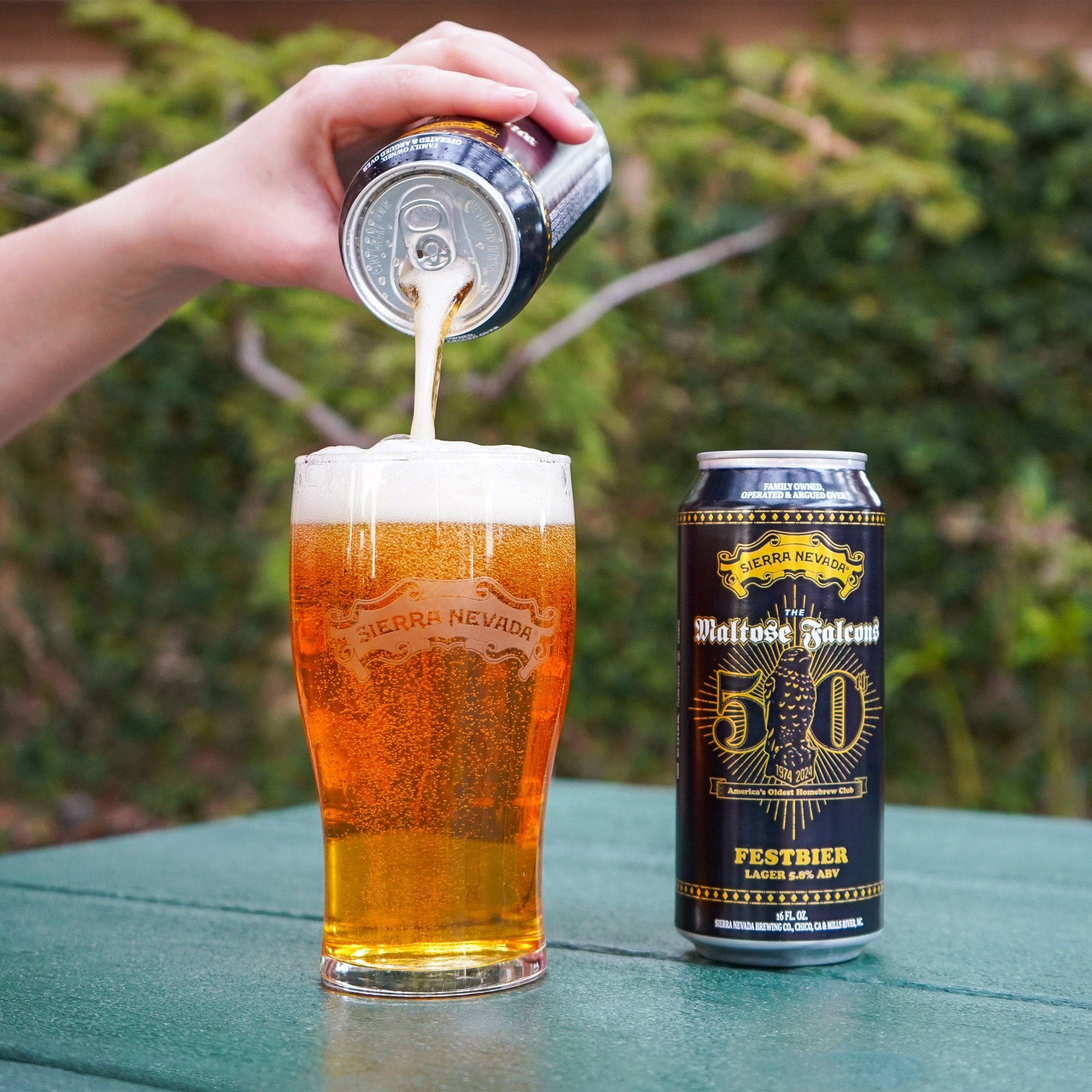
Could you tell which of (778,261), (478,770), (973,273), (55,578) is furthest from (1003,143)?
(478,770)

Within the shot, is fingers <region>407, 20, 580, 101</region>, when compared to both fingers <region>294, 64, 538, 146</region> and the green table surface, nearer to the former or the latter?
fingers <region>294, 64, 538, 146</region>

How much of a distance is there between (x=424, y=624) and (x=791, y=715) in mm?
285

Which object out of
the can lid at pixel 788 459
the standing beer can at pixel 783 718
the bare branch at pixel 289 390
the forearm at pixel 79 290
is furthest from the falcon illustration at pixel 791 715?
the bare branch at pixel 289 390

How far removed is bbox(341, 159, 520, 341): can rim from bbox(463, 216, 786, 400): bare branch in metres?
2.64

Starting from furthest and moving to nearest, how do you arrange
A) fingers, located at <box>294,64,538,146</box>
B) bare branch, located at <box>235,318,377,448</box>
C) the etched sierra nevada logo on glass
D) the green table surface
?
bare branch, located at <box>235,318,377,448</box> < fingers, located at <box>294,64,538,146</box> < the etched sierra nevada logo on glass < the green table surface

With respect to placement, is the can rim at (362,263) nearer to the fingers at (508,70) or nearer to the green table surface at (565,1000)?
the fingers at (508,70)

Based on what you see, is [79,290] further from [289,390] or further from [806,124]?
[806,124]

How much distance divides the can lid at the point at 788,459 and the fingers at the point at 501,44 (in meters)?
0.32

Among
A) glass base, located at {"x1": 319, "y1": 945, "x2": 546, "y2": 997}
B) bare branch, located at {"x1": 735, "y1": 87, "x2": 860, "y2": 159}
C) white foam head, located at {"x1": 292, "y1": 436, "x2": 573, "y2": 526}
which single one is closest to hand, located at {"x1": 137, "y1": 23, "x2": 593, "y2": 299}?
white foam head, located at {"x1": 292, "y1": 436, "x2": 573, "y2": 526}

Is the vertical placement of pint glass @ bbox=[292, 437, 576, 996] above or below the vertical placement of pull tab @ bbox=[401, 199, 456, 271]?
below

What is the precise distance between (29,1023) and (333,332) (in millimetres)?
2952

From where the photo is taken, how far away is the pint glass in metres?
0.91

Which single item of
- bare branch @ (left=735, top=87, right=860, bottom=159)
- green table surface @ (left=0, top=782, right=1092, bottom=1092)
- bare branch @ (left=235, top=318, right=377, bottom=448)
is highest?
bare branch @ (left=735, top=87, right=860, bottom=159)

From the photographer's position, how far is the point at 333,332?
364cm
